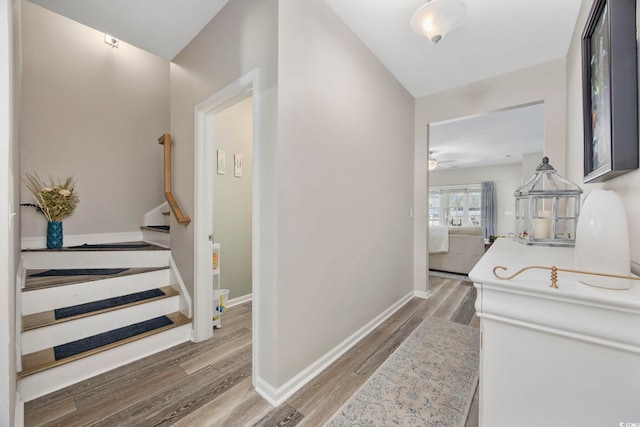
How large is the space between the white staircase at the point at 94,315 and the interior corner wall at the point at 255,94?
323 mm

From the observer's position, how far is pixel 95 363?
5.54 ft

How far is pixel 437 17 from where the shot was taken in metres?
1.55

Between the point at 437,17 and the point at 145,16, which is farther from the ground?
the point at 145,16

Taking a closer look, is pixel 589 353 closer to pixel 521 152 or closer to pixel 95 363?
pixel 95 363

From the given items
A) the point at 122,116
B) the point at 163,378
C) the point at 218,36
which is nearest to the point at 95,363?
the point at 163,378

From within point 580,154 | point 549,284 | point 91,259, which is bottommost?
point 91,259

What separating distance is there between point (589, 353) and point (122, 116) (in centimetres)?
437

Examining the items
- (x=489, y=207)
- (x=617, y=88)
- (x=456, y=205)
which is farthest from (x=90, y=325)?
(x=456, y=205)

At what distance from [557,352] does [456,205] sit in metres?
8.71

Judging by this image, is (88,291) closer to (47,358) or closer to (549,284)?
(47,358)

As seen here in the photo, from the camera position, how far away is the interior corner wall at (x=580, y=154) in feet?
2.79

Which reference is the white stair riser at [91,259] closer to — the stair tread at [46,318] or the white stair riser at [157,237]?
the white stair riser at [157,237]

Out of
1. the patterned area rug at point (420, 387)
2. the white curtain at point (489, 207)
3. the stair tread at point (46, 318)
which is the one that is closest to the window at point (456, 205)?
the white curtain at point (489, 207)

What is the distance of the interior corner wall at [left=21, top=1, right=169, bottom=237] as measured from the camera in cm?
261
